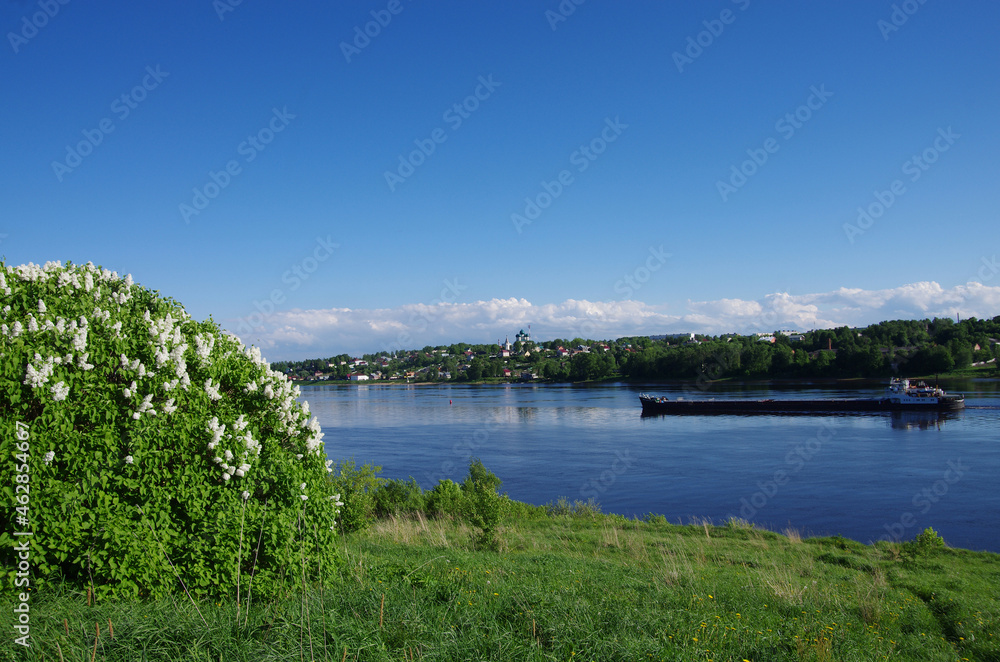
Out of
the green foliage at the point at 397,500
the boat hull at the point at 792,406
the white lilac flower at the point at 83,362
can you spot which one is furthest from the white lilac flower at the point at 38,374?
the boat hull at the point at 792,406

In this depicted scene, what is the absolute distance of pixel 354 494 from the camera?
1485cm

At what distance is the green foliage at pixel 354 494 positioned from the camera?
42.0 feet

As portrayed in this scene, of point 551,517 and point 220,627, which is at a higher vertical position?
point 220,627

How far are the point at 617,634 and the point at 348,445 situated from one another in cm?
4564

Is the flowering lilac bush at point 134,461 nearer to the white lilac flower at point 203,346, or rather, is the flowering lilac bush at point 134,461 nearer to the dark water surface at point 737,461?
the white lilac flower at point 203,346

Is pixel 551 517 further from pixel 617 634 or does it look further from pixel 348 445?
pixel 348 445

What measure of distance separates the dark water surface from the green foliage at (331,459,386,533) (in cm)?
1234

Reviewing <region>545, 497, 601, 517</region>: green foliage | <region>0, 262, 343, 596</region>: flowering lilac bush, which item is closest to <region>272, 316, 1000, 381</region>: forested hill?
<region>545, 497, 601, 517</region>: green foliage

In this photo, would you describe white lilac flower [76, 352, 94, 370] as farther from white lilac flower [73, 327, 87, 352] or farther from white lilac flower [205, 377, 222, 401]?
white lilac flower [205, 377, 222, 401]

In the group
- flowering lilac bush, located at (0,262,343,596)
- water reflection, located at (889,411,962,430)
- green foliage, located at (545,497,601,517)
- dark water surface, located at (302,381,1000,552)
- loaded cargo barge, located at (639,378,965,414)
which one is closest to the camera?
flowering lilac bush, located at (0,262,343,596)

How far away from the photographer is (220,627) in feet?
16.0

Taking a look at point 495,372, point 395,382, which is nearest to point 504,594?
point 495,372

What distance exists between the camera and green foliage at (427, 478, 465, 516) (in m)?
19.8

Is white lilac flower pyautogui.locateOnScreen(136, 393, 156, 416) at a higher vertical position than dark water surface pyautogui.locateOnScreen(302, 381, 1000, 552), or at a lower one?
higher
